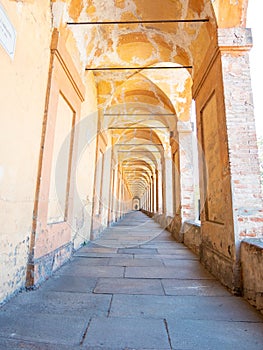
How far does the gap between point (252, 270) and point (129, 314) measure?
143 centimetres

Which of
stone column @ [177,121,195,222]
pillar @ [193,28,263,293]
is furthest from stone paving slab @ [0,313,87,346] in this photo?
stone column @ [177,121,195,222]

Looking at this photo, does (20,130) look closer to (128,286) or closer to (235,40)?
(128,286)

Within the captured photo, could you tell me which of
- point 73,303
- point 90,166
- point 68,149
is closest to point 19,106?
point 68,149

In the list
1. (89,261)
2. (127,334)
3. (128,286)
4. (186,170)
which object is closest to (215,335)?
(127,334)

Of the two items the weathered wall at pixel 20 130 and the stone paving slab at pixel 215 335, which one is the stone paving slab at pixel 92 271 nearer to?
the weathered wall at pixel 20 130

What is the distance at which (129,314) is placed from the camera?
207 centimetres

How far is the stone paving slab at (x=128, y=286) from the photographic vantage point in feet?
8.63

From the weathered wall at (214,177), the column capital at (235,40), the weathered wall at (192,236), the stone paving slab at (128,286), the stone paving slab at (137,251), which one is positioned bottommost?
the stone paving slab at (128,286)

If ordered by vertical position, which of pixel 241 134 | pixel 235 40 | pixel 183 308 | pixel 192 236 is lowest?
pixel 183 308

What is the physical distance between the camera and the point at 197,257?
444 centimetres

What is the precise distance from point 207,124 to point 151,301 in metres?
3.07

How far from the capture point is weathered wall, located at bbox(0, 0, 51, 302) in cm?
213

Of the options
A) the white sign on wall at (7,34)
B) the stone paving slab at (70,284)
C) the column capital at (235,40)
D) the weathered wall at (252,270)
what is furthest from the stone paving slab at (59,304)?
the column capital at (235,40)

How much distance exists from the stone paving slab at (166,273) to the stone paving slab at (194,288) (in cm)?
20
